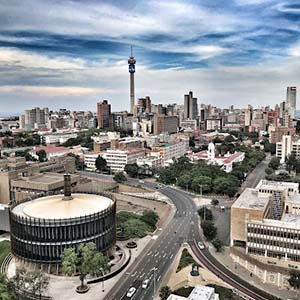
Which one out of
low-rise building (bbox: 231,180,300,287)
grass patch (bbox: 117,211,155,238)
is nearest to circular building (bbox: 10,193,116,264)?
grass patch (bbox: 117,211,155,238)

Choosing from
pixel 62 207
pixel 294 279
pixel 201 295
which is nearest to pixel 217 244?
pixel 294 279

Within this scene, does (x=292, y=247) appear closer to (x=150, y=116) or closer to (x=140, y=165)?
(x=140, y=165)

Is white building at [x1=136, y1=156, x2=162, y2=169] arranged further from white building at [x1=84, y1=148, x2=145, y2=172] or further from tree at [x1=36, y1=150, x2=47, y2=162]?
A: tree at [x1=36, y1=150, x2=47, y2=162]

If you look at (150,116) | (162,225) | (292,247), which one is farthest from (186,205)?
(150,116)

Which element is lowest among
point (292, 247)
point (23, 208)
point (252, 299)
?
point (252, 299)

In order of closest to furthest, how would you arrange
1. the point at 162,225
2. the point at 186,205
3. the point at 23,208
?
the point at 23,208 → the point at 162,225 → the point at 186,205

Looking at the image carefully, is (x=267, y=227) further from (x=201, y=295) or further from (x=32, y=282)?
(x=32, y=282)
